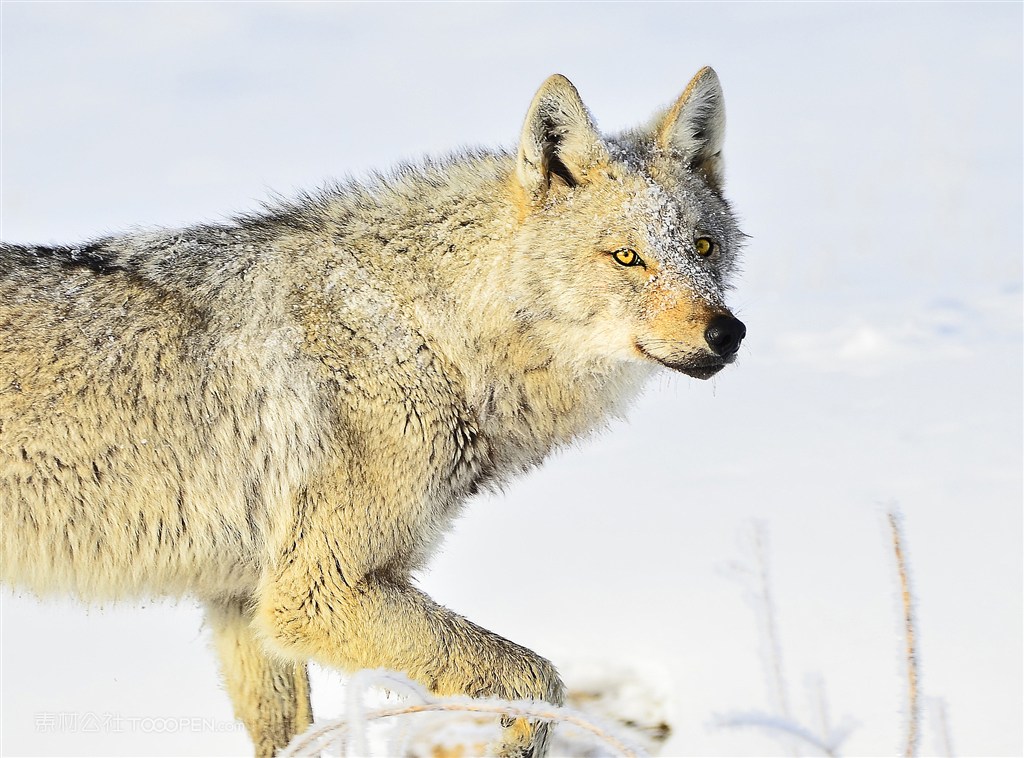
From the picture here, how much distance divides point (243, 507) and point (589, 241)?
182 cm

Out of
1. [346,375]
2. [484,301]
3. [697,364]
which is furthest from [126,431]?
[697,364]

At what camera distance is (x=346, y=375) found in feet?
Answer: 14.0

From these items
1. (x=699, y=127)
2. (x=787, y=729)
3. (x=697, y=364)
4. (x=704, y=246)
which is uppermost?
(x=699, y=127)

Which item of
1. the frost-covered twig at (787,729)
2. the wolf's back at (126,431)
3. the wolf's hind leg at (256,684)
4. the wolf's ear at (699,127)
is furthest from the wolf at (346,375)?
the frost-covered twig at (787,729)

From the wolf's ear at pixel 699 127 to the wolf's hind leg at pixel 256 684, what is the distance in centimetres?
300

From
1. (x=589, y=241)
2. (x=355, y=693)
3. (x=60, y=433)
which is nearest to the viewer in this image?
(x=355, y=693)

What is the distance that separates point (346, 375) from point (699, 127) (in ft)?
6.79

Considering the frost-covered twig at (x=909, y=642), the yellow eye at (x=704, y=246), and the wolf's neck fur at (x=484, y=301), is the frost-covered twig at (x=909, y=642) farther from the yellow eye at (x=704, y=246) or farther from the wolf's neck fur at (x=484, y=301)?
the yellow eye at (x=704, y=246)

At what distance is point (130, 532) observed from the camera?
4152mm

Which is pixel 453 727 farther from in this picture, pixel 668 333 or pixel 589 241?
pixel 589 241

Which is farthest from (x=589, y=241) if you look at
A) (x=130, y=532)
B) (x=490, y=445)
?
(x=130, y=532)

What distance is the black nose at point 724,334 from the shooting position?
13.3 feet

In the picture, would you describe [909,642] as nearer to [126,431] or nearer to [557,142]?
[557,142]

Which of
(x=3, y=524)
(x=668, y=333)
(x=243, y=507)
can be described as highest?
(x=668, y=333)
